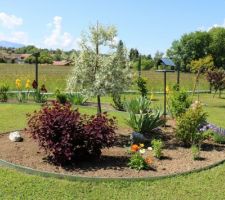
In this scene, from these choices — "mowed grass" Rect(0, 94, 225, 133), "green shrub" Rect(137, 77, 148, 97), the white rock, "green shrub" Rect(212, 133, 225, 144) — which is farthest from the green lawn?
"green shrub" Rect(137, 77, 148, 97)

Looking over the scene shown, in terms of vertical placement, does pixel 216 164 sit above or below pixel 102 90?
below

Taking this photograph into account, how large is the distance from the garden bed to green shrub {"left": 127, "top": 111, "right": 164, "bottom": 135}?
2.05 feet

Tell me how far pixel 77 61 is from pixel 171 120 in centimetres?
452

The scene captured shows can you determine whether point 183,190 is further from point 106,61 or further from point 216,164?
point 106,61

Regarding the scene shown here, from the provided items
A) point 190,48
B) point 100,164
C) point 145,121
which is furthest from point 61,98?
point 190,48

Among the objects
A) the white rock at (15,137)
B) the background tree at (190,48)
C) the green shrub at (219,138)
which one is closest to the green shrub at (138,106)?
the green shrub at (219,138)

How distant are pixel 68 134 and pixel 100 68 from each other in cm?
271

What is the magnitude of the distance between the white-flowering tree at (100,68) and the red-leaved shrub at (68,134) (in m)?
1.72

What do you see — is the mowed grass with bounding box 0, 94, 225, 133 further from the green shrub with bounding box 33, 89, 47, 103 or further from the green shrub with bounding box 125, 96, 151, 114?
the green shrub with bounding box 33, 89, 47, 103

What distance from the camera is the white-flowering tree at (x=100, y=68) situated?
376 inches

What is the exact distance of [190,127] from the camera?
9.33 meters

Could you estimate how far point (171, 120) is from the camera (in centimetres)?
1303

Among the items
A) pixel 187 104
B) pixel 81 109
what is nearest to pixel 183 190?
pixel 187 104

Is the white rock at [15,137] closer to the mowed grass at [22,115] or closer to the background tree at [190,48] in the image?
the mowed grass at [22,115]
